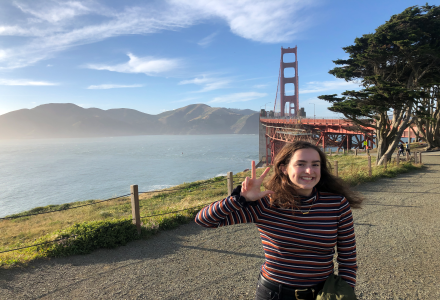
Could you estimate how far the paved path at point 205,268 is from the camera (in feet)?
11.2

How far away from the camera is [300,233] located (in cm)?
150

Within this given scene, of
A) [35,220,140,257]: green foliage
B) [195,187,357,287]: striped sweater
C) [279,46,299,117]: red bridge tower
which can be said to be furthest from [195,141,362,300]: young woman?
[279,46,299,117]: red bridge tower

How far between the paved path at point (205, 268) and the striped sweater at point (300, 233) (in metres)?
1.99

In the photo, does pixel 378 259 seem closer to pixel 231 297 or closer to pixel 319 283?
pixel 231 297

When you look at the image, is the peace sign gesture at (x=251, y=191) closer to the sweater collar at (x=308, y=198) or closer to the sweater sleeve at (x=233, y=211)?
the sweater sleeve at (x=233, y=211)

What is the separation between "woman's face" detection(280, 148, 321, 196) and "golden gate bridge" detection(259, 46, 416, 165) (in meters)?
7.68

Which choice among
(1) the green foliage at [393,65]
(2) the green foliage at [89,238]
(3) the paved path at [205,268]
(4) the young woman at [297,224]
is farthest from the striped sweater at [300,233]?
(1) the green foliage at [393,65]

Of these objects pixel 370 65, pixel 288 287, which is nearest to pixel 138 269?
pixel 288 287

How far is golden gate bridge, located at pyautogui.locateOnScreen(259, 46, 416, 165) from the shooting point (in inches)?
1227

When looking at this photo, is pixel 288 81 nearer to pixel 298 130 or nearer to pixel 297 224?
pixel 298 130

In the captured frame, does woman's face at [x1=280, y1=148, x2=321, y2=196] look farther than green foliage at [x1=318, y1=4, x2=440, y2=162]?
No

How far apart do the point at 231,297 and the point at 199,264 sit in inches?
39.7

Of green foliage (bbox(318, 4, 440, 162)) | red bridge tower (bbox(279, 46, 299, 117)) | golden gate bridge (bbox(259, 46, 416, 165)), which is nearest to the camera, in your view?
green foliage (bbox(318, 4, 440, 162))

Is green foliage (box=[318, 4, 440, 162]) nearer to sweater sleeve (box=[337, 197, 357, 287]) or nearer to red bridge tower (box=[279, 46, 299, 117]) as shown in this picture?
sweater sleeve (box=[337, 197, 357, 287])
